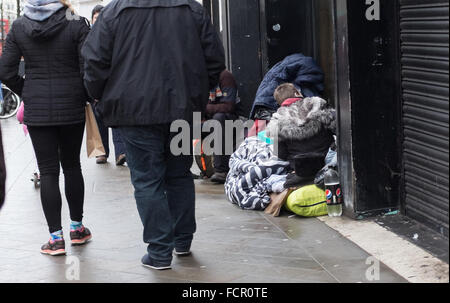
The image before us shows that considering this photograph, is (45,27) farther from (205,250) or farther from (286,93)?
(286,93)

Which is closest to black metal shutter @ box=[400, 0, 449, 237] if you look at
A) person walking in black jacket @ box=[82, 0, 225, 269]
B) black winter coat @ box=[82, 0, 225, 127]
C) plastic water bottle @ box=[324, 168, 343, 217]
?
plastic water bottle @ box=[324, 168, 343, 217]

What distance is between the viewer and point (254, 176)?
7246 mm

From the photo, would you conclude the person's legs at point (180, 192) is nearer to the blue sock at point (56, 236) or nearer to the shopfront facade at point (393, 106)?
the blue sock at point (56, 236)

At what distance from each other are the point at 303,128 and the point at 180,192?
75.9 inches

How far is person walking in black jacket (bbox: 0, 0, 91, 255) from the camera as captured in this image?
578 centimetres

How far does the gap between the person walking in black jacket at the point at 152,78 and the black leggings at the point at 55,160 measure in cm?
70

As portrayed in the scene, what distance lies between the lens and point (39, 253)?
586 centimetres

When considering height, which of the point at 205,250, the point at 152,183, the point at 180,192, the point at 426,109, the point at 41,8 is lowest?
the point at 205,250

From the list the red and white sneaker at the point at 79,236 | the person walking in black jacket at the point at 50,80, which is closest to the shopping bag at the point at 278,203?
the red and white sneaker at the point at 79,236

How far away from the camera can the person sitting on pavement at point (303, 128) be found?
704 cm

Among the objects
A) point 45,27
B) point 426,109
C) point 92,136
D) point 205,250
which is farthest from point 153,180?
point 426,109

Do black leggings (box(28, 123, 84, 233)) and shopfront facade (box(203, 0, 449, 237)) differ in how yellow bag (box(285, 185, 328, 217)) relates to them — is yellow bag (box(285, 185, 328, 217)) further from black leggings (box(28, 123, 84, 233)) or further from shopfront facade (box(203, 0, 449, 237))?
black leggings (box(28, 123, 84, 233))
